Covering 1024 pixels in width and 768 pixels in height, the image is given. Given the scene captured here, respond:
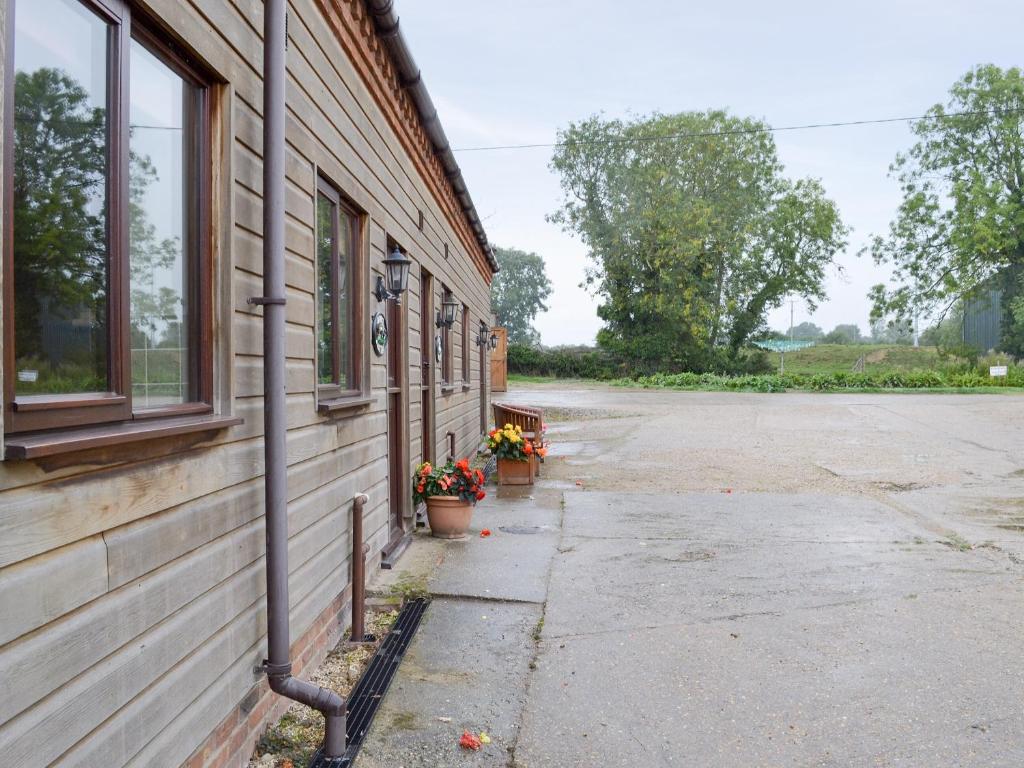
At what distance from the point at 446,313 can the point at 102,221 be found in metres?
7.49

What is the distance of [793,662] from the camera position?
430 cm

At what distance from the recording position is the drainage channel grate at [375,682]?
3272 millimetres

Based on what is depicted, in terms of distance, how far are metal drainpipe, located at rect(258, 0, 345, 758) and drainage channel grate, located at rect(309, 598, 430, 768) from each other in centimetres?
7

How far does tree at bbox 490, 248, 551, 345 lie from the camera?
87.3 meters

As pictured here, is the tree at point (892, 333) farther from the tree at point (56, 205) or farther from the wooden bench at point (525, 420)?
the tree at point (56, 205)

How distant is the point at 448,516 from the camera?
700 cm

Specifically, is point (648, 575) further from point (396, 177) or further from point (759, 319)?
point (759, 319)

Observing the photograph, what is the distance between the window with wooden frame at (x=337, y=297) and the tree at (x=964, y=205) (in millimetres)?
38392

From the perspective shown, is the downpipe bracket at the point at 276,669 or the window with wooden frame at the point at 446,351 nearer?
the downpipe bracket at the point at 276,669

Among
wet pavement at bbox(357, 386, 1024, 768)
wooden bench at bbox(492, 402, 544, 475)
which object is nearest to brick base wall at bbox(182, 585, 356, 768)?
wet pavement at bbox(357, 386, 1024, 768)

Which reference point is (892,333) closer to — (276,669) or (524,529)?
(524,529)

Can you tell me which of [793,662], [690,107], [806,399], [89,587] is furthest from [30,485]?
[690,107]

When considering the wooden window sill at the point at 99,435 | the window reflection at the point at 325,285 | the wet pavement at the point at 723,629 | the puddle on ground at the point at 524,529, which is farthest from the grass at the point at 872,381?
the wooden window sill at the point at 99,435

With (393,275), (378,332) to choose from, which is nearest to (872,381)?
(393,275)
